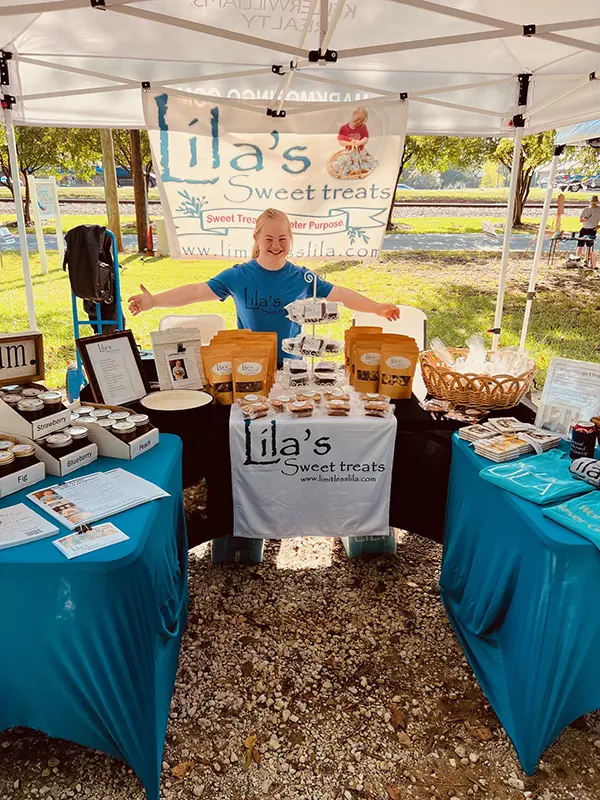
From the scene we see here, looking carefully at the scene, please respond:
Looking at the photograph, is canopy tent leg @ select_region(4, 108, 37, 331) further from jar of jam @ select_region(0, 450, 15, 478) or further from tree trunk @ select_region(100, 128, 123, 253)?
tree trunk @ select_region(100, 128, 123, 253)

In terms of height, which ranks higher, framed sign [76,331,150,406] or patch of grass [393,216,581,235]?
patch of grass [393,216,581,235]

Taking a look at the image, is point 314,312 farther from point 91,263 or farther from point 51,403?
point 91,263

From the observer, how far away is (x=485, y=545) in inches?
79.1

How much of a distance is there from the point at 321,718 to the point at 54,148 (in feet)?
54.8

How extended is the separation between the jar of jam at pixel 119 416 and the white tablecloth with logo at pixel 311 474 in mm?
Result: 400

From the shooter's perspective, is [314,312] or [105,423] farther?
[314,312]

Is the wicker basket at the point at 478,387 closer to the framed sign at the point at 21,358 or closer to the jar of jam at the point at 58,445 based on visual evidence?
the jar of jam at the point at 58,445

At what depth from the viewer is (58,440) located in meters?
1.83

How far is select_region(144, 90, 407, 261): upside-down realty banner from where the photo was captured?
3338 mm

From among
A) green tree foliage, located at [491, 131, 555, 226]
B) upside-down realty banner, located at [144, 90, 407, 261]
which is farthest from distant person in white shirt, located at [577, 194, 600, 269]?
upside-down realty banner, located at [144, 90, 407, 261]

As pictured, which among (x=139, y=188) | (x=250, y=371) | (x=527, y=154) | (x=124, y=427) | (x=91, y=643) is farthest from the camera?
(x=527, y=154)

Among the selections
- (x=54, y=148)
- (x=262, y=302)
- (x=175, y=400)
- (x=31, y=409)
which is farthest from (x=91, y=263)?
(x=54, y=148)

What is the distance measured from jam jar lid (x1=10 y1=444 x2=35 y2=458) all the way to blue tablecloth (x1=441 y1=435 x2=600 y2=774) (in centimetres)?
151

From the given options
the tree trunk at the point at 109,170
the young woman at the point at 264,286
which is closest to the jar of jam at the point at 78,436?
the young woman at the point at 264,286
